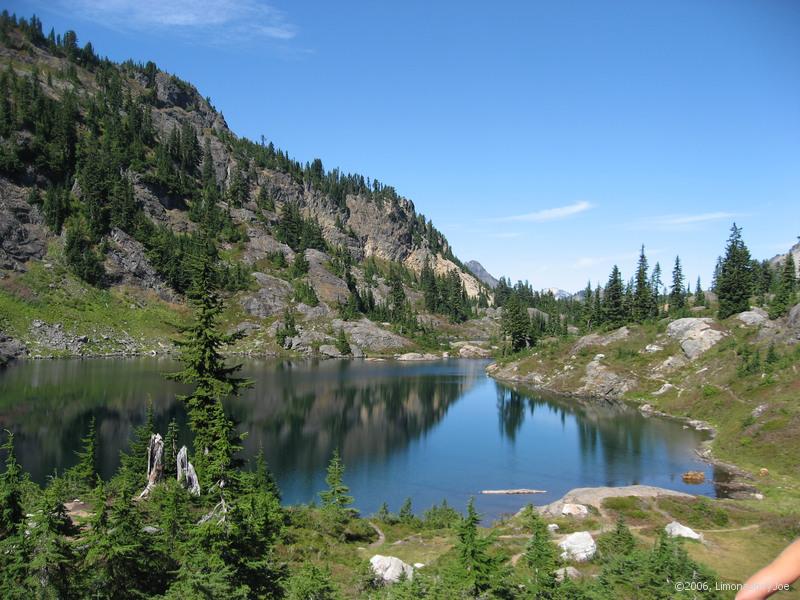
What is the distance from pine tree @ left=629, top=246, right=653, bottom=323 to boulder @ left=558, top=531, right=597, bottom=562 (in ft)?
369

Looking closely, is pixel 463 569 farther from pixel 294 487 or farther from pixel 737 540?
pixel 294 487

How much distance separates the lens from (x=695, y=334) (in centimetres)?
10931

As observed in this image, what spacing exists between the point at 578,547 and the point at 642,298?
383 ft

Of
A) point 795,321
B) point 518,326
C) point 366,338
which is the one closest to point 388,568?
point 795,321

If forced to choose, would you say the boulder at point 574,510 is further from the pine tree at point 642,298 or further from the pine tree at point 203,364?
the pine tree at point 642,298

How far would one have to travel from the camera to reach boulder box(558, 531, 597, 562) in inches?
1255

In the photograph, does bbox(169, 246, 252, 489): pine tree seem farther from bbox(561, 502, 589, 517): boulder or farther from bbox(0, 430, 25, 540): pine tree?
bbox(561, 502, 589, 517): boulder

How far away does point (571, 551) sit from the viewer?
32.2m

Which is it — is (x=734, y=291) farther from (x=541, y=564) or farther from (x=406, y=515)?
(x=541, y=564)

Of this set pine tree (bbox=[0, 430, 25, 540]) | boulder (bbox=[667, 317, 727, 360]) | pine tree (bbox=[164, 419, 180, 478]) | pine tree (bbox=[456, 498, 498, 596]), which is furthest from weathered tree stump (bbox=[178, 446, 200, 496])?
boulder (bbox=[667, 317, 727, 360])

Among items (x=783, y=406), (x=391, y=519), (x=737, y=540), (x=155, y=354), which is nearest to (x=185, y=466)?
(x=391, y=519)

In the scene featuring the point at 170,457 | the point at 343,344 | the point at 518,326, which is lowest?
the point at 170,457

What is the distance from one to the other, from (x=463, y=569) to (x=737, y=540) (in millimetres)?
25063

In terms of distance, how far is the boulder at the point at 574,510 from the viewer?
43.0 meters
